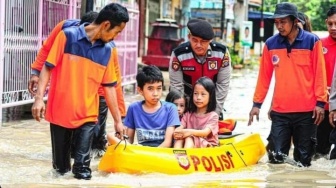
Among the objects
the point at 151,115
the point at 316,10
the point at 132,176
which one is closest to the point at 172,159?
the point at 132,176

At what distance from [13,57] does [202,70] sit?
4.15 metres

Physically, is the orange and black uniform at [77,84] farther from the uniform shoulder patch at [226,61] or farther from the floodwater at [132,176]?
the uniform shoulder patch at [226,61]

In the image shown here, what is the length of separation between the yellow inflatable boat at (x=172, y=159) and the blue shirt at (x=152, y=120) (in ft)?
1.12

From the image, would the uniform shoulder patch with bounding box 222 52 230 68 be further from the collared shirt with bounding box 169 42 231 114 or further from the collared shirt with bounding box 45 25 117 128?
the collared shirt with bounding box 45 25 117 128

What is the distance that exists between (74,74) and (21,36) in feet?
17.4

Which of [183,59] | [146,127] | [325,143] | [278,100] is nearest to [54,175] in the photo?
[146,127]

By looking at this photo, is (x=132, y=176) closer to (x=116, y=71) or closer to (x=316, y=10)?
(x=116, y=71)

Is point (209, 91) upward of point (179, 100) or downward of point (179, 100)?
upward

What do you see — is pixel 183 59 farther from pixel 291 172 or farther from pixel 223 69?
pixel 291 172

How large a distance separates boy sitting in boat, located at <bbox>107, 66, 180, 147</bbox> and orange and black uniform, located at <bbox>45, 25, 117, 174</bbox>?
79 cm

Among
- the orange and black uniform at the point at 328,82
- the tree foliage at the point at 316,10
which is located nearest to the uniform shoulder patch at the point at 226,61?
the orange and black uniform at the point at 328,82

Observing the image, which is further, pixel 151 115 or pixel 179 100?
pixel 179 100

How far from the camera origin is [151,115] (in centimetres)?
765

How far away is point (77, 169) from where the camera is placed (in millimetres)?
6785
